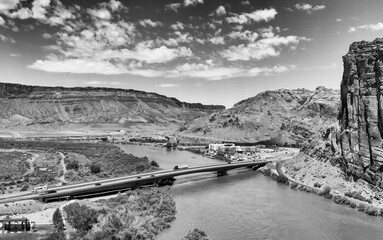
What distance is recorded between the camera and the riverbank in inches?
2233

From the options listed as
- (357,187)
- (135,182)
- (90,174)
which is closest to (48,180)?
(90,174)

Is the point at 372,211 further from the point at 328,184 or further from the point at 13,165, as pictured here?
the point at 13,165

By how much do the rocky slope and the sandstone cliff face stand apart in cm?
8004

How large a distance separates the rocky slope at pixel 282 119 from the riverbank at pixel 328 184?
70.9 m

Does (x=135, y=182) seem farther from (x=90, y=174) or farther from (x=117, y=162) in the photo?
(x=117, y=162)

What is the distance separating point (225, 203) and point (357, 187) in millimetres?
22553

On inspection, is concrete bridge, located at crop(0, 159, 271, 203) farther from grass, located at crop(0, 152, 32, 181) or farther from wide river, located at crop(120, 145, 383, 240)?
grass, located at crop(0, 152, 32, 181)

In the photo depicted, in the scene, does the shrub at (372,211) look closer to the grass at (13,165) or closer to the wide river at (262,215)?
the wide river at (262,215)

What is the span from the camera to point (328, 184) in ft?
220

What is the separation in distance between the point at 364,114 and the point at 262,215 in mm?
28368

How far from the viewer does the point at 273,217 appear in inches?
2023

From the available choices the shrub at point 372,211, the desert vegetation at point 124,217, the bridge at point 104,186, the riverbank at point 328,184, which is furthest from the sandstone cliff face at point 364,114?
the desert vegetation at point 124,217

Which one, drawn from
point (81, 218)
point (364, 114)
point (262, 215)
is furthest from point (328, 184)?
point (81, 218)

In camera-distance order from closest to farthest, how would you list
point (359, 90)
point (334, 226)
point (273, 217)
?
1. point (334, 226)
2. point (273, 217)
3. point (359, 90)
